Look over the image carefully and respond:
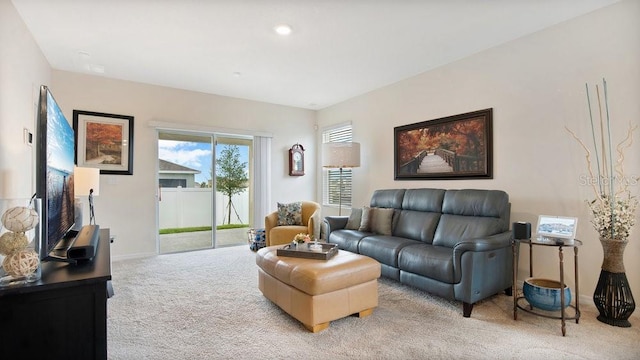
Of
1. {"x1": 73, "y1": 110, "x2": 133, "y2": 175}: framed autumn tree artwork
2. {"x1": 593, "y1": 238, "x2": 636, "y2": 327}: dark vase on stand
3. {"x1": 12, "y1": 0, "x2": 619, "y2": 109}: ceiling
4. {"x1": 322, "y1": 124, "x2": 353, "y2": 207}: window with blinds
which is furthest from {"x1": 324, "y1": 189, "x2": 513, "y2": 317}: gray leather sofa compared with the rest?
{"x1": 73, "y1": 110, "x2": 133, "y2": 175}: framed autumn tree artwork

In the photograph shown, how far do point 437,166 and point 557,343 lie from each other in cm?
223

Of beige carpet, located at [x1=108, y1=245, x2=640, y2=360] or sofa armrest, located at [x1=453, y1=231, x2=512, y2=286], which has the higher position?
sofa armrest, located at [x1=453, y1=231, x2=512, y2=286]

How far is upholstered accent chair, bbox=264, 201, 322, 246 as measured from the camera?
14.7ft

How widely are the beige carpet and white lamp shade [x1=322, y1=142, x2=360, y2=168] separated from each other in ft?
7.04

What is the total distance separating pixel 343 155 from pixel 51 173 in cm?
366

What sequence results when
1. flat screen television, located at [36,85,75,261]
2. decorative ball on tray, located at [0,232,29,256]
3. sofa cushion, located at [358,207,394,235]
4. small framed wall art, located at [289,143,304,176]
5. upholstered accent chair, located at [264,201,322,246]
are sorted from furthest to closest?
1. small framed wall art, located at [289,143,304,176]
2. upholstered accent chair, located at [264,201,322,246]
3. sofa cushion, located at [358,207,394,235]
4. flat screen television, located at [36,85,75,261]
5. decorative ball on tray, located at [0,232,29,256]

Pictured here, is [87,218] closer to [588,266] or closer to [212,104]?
Result: [212,104]

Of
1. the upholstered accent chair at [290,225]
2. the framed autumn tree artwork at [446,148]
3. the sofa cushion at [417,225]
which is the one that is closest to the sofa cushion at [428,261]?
the sofa cushion at [417,225]

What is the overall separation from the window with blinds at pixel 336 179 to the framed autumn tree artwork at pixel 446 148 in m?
1.18

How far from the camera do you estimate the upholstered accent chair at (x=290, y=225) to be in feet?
14.7

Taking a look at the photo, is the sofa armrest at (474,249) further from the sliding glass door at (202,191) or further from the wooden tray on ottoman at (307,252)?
the sliding glass door at (202,191)

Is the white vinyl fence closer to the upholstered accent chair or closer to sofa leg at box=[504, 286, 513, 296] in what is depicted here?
the upholstered accent chair

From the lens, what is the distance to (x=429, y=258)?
9.02 feet

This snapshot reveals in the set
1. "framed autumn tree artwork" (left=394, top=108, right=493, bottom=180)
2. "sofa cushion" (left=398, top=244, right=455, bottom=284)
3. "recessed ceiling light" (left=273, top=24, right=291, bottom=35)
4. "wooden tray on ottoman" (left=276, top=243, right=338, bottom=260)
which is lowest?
"sofa cushion" (left=398, top=244, right=455, bottom=284)
